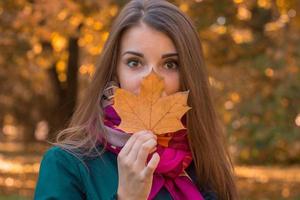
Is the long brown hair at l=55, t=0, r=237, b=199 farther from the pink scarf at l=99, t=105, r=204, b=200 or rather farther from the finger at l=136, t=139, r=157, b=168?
the finger at l=136, t=139, r=157, b=168

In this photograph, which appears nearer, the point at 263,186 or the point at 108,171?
the point at 108,171

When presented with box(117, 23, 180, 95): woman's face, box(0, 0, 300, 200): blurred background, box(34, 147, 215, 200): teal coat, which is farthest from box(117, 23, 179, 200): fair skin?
box(0, 0, 300, 200): blurred background

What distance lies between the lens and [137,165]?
2125mm

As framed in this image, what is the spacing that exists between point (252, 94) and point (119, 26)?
32.8ft

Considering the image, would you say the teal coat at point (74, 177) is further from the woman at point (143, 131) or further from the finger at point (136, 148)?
the finger at point (136, 148)

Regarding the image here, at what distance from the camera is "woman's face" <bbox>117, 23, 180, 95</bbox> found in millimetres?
2447

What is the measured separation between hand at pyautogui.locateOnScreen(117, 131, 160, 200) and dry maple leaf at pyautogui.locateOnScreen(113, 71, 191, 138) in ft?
0.28

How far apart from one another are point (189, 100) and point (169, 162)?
0.32 meters

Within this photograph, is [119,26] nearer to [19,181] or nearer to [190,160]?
[190,160]

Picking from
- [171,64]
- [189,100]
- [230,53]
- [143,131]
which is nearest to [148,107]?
[143,131]

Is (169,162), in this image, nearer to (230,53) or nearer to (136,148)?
(136,148)

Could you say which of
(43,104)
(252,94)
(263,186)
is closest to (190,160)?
(252,94)

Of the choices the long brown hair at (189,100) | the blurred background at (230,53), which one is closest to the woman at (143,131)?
the long brown hair at (189,100)

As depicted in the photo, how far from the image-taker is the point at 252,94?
1244cm
